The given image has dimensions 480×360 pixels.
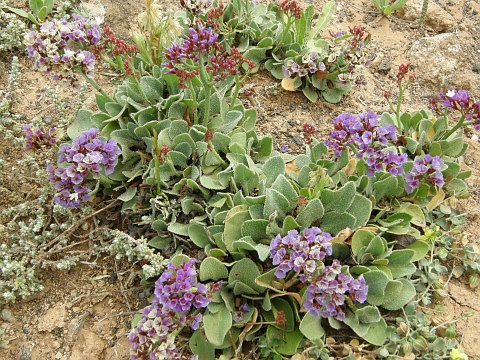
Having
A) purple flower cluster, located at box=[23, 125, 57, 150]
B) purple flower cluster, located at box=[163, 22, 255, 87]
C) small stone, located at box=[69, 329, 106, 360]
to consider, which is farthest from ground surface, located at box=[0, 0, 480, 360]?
purple flower cluster, located at box=[163, 22, 255, 87]

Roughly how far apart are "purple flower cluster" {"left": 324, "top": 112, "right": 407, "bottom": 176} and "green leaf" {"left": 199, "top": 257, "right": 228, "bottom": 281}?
3.55 ft

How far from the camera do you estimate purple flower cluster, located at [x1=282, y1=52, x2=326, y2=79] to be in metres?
4.35

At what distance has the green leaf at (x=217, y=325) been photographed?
294cm

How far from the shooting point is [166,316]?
2768 mm

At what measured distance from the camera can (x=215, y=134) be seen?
11.8 feet

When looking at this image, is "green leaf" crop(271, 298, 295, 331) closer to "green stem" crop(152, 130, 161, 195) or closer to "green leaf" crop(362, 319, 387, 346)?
"green leaf" crop(362, 319, 387, 346)

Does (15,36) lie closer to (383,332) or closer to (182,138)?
(182,138)

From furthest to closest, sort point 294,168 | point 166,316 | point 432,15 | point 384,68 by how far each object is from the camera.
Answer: point 432,15 < point 384,68 < point 294,168 < point 166,316

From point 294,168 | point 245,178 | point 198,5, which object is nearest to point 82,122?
point 198,5

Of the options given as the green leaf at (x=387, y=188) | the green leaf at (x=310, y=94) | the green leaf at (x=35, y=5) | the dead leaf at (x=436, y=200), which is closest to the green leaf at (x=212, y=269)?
the green leaf at (x=387, y=188)

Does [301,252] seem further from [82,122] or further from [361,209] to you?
[82,122]

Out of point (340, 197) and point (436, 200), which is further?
point (436, 200)

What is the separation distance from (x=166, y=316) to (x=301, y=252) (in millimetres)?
793

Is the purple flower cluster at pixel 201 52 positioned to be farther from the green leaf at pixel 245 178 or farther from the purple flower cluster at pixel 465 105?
the purple flower cluster at pixel 465 105
